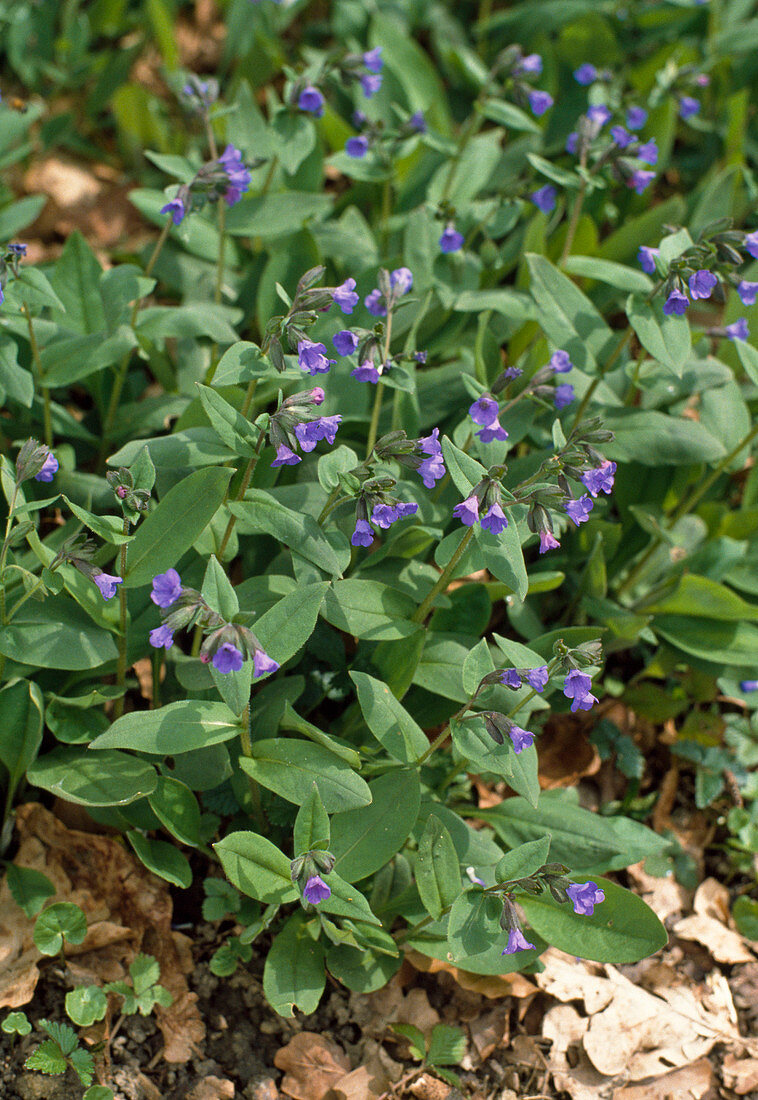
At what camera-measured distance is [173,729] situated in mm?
2307

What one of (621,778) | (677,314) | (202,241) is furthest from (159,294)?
(621,778)

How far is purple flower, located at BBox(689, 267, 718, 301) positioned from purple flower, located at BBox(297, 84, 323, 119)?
155 cm

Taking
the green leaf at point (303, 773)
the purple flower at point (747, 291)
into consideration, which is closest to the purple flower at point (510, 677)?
the green leaf at point (303, 773)

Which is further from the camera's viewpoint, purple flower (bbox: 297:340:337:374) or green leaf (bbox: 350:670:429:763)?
green leaf (bbox: 350:670:429:763)

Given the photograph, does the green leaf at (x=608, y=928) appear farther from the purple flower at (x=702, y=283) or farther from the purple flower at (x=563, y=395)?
→ the purple flower at (x=702, y=283)

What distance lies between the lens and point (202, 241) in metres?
3.75

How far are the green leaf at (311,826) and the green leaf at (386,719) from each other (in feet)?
0.90

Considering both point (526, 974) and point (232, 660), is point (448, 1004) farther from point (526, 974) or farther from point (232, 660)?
point (232, 660)

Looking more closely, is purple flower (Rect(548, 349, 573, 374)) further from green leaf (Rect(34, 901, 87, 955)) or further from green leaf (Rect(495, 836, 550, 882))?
green leaf (Rect(34, 901, 87, 955))

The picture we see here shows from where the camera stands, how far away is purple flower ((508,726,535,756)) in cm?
230

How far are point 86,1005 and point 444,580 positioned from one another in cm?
153

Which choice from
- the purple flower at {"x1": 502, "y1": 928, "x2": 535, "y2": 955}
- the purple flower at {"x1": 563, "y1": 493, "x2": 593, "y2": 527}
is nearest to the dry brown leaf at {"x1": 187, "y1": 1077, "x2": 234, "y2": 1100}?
the purple flower at {"x1": 502, "y1": 928, "x2": 535, "y2": 955}

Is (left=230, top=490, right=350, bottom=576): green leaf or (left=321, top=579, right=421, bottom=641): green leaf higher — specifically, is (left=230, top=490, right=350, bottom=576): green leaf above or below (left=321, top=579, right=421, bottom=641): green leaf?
above

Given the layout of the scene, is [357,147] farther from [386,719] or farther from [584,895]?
[584,895]
